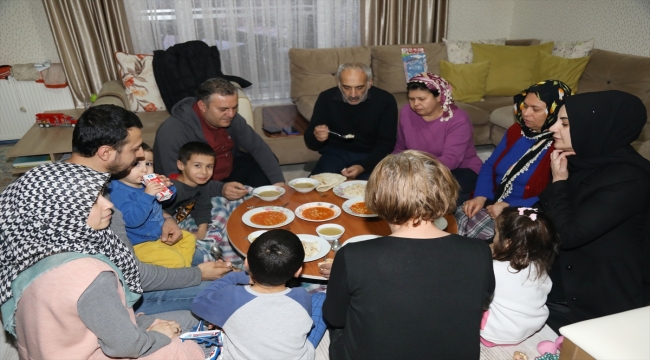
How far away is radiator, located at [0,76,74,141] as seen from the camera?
16.3ft

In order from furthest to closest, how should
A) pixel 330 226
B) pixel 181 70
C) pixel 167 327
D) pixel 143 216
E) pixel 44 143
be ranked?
pixel 181 70, pixel 44 143, pixel 330 226, pixel 143 216, pixel 167 327

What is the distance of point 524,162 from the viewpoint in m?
2.65

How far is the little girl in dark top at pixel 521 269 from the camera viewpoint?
1.93 meters

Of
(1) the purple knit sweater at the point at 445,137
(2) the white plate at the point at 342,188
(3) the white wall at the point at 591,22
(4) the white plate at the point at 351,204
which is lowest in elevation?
(2) the white plate at the point at 342,188

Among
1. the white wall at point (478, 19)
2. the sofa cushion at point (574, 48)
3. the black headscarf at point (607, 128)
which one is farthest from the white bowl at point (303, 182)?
the white wall at point (478, 19)

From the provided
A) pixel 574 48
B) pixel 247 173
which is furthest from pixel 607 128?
pixel 574 48

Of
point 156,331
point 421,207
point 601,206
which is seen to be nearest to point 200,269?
point 156,331

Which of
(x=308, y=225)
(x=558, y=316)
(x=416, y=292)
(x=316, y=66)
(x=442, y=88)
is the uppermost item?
(x=442, y=88)

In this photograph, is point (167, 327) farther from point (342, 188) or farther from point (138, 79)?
point (138, 79)

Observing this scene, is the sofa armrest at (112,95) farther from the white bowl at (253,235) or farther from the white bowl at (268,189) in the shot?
the white bowl at (253,235)

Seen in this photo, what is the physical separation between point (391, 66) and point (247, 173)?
7.76ft

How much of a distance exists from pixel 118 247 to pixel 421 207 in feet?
3.82

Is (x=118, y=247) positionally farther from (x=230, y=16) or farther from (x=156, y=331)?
(x=230, y=16)

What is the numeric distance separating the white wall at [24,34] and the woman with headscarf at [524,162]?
4.71 m
